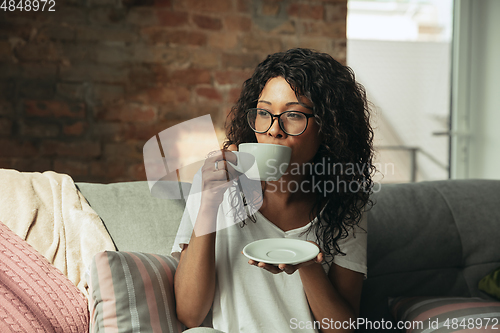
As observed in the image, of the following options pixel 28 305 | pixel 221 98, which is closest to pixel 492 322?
pixel 28 305

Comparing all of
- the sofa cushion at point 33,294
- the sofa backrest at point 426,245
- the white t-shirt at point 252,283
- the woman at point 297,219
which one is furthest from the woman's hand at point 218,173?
the sofa backrest at point 426,245

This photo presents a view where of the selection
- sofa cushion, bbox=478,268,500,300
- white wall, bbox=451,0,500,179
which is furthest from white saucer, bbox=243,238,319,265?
white wall, bbox=451,0,500,179

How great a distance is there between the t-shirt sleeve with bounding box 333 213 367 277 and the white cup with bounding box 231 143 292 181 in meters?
0.30

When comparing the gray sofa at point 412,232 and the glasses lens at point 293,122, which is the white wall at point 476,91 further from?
the glasses lens at point 293,122

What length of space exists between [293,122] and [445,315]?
71cm

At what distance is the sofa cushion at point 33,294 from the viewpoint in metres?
0.81

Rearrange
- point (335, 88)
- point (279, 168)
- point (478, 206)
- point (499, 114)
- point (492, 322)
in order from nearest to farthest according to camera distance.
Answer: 1. point (279, 168)
2. point (335, 88)
3. point (492, 322)
4. point (478, 206)
5. point (499, 114)

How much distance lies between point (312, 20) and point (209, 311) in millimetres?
1581

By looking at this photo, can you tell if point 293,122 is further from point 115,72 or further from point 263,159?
point 115,72

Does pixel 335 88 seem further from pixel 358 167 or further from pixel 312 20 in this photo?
pixel 312 20

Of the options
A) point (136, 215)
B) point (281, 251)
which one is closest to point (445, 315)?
point (281, 251)

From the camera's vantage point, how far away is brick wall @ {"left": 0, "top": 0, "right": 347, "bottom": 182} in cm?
167

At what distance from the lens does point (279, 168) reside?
738 millimetres

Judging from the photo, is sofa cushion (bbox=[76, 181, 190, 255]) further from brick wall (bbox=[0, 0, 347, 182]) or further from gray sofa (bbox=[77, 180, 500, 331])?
brick wall (bbox=[0, 0, 347, 182])
